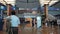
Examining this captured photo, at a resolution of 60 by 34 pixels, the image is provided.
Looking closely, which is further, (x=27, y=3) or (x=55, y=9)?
(x=27, y=3)

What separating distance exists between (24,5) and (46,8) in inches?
209

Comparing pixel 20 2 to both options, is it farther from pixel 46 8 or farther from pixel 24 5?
pixel 46 8

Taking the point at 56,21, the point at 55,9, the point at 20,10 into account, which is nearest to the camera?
the point at 56,21

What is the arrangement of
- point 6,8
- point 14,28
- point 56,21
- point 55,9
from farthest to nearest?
point 55,9 < point 6,8 < point 56,21 < point 14,28

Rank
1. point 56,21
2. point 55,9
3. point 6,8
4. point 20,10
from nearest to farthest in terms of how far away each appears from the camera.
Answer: point 56,21 → point 6,8 → point 55,9 → point 20,10

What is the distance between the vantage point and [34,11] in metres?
32.6

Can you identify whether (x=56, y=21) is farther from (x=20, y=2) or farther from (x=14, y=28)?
(x=14, y=28)

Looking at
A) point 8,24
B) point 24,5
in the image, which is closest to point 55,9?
point 24,5

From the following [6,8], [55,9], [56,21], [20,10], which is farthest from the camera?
[20,10]

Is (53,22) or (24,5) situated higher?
(24,5)

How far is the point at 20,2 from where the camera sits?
108 feet

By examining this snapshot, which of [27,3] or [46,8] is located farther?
[27,3]

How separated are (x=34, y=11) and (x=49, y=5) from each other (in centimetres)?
363

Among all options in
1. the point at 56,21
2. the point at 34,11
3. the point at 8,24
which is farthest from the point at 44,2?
the point at 8,24
